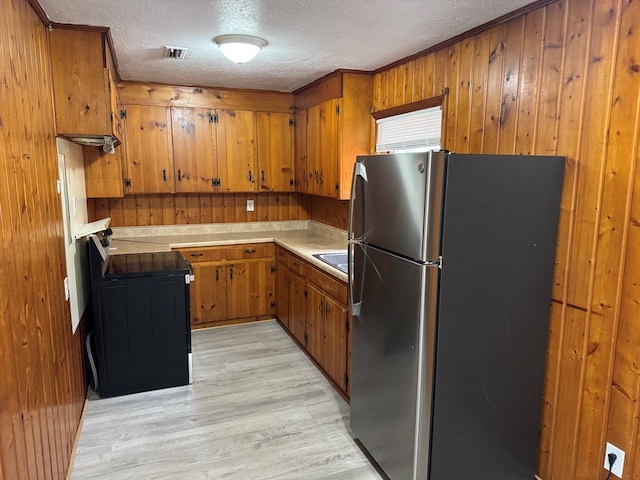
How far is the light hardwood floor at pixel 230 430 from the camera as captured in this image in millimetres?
2371

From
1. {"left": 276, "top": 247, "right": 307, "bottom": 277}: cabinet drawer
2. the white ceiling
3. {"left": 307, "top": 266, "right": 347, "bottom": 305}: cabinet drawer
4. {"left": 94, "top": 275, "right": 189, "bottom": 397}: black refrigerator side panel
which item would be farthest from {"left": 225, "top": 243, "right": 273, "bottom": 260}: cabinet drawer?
the white ceiling

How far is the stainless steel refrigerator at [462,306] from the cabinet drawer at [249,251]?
7.89 feet

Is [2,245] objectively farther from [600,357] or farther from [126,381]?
[600,357]

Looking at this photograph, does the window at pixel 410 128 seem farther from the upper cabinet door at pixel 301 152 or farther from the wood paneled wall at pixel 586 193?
the upper cabinet door at pixel 301 152

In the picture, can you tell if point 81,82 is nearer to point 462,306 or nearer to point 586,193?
point 462,306

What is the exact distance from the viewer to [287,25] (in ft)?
7.90

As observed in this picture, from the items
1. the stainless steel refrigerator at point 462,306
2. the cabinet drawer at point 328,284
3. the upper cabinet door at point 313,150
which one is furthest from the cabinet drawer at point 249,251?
the stainless steel refrigerator at point 462,306

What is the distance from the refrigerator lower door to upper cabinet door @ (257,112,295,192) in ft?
8.14

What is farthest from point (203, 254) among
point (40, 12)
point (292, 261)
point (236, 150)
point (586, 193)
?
point (586, 193)

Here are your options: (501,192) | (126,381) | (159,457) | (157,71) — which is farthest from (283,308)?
(501,192)

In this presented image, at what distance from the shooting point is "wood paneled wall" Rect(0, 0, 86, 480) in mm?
1504

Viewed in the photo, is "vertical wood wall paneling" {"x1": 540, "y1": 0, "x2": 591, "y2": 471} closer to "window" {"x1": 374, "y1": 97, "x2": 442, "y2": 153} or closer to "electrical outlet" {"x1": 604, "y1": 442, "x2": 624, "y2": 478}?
"electrical outlet" {"x1": 604, "y1": 442, "x2": 624, "y2": 478}

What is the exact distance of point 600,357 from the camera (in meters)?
1.90

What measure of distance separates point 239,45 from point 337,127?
1231 millimetres
